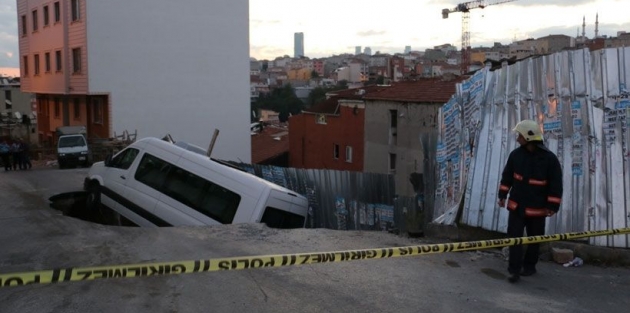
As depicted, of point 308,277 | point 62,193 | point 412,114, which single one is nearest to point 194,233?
point 308,277

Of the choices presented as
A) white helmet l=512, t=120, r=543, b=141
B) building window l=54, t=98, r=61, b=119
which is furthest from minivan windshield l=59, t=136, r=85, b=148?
white helmet l=512, t=120, r=543, b=141

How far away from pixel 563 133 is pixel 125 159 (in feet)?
27.3

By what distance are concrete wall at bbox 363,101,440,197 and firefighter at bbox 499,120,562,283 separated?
25.3 metres

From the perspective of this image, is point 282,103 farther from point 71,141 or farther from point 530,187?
point 530,187

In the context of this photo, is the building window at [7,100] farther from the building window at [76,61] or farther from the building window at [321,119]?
the building window at [321,119]

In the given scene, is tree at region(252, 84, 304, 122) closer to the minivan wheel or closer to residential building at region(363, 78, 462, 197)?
residential building at region(363, 78, 462, 197)

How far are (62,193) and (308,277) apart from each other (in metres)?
9.71

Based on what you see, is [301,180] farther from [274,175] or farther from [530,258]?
[530,258]

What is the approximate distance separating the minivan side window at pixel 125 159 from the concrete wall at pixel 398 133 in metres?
21.1

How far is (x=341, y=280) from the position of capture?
6039 mm

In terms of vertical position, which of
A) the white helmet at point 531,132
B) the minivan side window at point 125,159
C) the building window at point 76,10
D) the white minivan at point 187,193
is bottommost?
the white minivan at point 187,193

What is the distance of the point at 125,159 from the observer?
11.7m

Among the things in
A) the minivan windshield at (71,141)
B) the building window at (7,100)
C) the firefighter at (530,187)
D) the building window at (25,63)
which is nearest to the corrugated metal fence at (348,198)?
the firefighter at (530,187)

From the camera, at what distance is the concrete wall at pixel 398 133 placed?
3278cm
